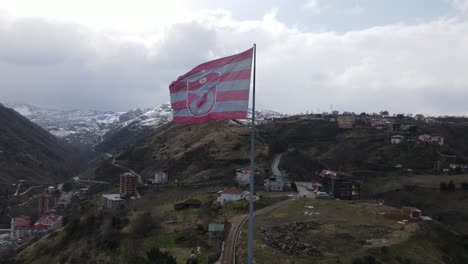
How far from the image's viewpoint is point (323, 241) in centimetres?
2934

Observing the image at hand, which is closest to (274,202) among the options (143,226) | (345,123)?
(143,226)

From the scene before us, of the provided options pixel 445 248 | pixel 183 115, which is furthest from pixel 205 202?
pixel 183 115

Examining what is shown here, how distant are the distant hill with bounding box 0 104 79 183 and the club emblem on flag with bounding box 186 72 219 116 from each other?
115m

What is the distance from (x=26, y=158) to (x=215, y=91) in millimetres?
Answer: 142138

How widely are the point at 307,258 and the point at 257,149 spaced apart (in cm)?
5821

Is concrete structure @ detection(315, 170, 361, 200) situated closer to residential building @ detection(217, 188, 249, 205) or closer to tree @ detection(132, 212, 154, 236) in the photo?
residential building @ detection(217, 188, 249, 205)

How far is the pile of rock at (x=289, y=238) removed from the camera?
27.2 m

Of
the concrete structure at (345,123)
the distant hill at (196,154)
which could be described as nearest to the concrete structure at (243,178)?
the distant hill at (196,154)

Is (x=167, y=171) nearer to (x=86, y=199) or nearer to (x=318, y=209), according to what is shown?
(x=86, y=199)

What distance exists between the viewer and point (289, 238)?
1162 inches

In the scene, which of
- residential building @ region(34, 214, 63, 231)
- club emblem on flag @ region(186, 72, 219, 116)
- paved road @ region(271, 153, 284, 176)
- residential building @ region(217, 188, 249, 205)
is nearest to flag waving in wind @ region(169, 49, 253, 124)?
club emblem on flag @ region(186, 72, 219, 116)

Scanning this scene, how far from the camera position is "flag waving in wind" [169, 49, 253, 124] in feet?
38.7

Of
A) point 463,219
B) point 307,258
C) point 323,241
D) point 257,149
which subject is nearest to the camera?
point 307,258

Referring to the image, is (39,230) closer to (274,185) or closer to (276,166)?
(274,185)
